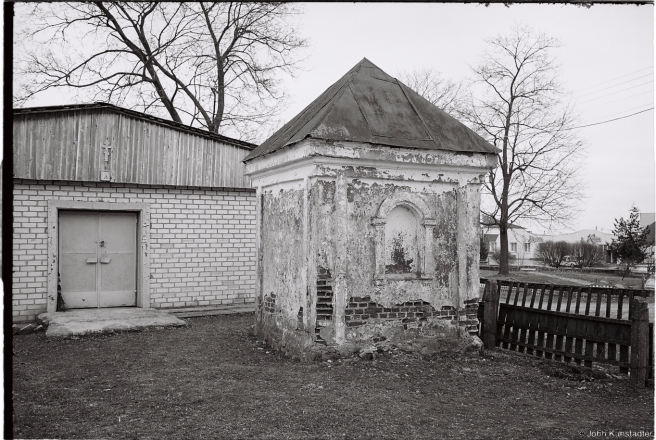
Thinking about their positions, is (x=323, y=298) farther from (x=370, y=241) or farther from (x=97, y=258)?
(x=97, y=258)

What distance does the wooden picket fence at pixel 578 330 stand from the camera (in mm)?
6555

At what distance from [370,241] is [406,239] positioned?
600 millimetres

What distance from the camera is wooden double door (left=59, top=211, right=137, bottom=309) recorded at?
1166 cm

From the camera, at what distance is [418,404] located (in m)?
5.72

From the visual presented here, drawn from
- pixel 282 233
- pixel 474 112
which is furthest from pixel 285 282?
pixel 474 112

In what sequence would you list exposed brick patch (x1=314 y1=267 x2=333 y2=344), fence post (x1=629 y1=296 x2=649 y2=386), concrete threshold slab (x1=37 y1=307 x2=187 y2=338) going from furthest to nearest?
1. concrete threshold slab (x1=37 y1=307 x2=187 y2=338)
2. exposed brick patch (x1=314 y1=267 x2=333 y2=344)
3. fence post (x1=629 y1=296 x2=649 y2=386)

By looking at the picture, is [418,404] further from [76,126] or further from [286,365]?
[76,126]

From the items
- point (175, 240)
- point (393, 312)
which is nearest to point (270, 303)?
point (393, 312)

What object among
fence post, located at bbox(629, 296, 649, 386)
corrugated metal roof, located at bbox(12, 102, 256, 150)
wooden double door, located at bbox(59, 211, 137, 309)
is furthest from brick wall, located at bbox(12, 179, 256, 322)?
fence post, located at bbox(629, 296, 649, 386)

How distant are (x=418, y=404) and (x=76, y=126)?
9.15 m

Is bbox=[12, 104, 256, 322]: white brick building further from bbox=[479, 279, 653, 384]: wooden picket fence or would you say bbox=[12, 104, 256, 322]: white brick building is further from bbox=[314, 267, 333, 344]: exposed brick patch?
bbox=[479, 279, 653, 384]: wooden picket fence

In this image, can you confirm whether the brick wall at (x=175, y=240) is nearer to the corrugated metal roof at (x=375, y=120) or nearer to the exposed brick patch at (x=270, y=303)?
the exposed brick patch at (x=270, y=303)

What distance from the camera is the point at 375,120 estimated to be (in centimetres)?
772

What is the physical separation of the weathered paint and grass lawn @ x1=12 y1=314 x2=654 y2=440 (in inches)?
18.3
